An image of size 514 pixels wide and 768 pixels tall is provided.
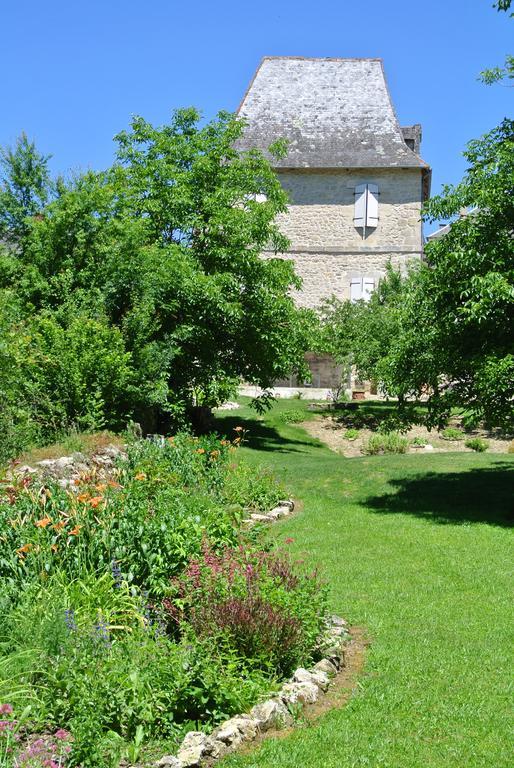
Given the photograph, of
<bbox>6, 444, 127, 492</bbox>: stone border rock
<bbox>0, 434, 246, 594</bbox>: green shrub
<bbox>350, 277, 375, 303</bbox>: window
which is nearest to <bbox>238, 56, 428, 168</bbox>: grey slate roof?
<bbox>350, 277, 375, 303</bbox>: window

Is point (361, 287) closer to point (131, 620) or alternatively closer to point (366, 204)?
point (366, 204)

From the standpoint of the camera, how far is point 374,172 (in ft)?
107

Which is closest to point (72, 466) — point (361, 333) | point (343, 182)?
point (361, 333)

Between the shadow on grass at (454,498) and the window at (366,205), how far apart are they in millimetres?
19180

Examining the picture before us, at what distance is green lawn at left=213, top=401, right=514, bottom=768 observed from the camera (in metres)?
4.52

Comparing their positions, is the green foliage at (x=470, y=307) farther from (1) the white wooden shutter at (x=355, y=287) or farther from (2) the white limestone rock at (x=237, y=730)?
(1) the white wooden shutter at (x=355, y=287)

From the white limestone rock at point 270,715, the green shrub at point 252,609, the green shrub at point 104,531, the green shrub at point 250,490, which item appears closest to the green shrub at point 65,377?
the green shrub at point 250,490

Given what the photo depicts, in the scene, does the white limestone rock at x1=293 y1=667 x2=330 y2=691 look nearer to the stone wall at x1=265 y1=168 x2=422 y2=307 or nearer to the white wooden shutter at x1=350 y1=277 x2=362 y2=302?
the white wooden shutter at x1=350 y1=277 x2=362 y2=302

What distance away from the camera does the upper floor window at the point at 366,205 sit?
32.5 m

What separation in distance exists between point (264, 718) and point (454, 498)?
872 cm

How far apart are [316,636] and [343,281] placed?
28.2 meters

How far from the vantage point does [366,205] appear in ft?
107

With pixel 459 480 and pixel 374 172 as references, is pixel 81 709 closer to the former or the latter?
pixel 459 480

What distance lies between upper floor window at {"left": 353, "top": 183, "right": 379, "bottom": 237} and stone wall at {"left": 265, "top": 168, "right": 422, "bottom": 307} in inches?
8.4
